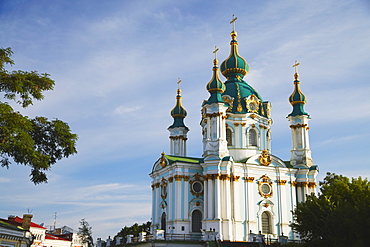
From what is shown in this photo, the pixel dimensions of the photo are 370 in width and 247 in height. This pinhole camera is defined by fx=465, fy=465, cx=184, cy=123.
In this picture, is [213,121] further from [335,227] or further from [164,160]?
[335,227]

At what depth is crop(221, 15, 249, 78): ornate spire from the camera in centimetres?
4350

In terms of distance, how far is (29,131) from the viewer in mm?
17516

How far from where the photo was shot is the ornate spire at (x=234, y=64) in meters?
43.5

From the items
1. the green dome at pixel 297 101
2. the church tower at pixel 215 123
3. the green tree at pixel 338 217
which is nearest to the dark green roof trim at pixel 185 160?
the church tower at pixel 215 123

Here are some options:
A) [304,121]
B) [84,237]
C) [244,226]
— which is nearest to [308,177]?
[304,121]

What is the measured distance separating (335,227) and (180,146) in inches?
838

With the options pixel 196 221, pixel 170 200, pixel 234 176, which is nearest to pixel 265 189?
pixel 234 176

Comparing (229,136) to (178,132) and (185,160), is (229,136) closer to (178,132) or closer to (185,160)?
(185,160)

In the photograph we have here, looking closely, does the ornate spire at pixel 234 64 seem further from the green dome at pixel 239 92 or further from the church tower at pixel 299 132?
the church tower at pixel 299 132

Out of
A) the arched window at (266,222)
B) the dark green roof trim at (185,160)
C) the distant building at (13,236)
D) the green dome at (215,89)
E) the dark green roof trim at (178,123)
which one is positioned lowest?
the distant building at (13,236)

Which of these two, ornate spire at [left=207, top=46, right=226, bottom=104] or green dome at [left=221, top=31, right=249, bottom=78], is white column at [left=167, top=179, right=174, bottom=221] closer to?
ornate spire at [left=207, top=46, right=226, bottom=104]

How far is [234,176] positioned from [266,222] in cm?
487

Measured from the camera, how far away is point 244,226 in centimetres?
3669

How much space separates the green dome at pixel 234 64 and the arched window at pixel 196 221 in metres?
13.7
